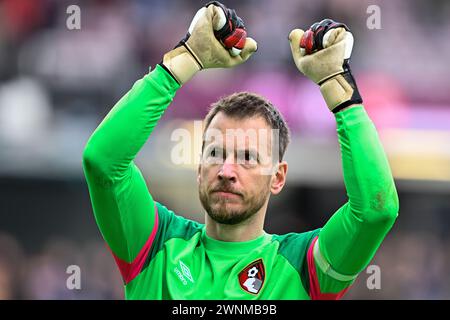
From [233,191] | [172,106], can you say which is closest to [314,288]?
[233,191]

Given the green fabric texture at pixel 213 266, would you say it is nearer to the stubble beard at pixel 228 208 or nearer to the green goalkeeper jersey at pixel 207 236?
the green goalkeeper jersey at pixel 207 236

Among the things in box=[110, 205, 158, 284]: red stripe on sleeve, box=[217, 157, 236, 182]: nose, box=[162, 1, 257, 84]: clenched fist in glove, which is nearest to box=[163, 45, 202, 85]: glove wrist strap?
box=[162, 1, 257, 84]: clenched fist in glove

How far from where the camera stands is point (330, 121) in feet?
38.3

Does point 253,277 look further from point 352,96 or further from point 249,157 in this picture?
point 352,96

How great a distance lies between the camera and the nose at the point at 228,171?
3994 mm

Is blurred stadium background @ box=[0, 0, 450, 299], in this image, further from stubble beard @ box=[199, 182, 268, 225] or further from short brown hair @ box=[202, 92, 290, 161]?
stubble beard @ box=[199, 182, 268, 225]

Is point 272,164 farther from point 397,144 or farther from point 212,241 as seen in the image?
point 397,144

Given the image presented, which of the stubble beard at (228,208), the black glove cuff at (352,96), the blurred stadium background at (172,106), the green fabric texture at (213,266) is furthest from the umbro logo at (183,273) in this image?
the blurred stadium background at (172,106)

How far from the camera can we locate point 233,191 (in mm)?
4012

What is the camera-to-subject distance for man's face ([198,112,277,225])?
13.2 feet

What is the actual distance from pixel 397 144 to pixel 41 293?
5063 mm

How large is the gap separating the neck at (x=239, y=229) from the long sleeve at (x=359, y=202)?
398 millimetres

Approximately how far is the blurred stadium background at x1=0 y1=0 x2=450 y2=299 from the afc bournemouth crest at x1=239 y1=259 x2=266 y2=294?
714 centimetres
